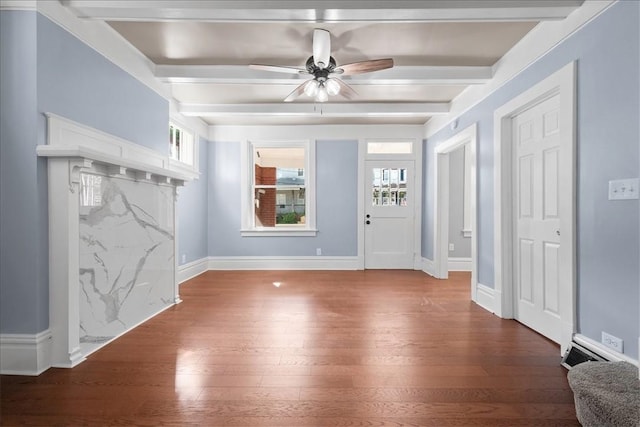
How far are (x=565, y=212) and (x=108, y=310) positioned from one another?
3.55m

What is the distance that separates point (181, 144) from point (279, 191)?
1.85m

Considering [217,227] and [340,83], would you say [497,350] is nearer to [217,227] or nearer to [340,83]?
[340,83]

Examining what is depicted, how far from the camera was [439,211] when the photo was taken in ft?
17.4

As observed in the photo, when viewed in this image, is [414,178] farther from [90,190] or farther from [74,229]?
[74,229]

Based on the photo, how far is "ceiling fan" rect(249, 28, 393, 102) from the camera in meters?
2.86

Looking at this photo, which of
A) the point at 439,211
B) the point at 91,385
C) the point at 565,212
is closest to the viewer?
the point at 91,385

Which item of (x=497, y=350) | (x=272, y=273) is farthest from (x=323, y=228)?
(x=497, y=350)

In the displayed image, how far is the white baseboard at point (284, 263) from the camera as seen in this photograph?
235 inches

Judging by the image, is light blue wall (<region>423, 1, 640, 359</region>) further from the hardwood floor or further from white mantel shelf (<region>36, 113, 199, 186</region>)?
white mantel shelf (<region>36, 113, 199, 186</region>)

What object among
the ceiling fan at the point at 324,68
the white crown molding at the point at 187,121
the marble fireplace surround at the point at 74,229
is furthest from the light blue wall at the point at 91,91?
the ceiling fan at the point at 324,68

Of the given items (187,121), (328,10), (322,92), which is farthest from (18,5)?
(187,121)

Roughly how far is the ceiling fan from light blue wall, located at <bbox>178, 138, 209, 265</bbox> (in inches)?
99.6

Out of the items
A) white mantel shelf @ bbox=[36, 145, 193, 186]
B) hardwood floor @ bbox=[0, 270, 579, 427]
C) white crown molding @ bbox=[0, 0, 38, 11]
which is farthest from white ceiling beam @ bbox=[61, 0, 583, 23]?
hardwood floor @ bbox=[0, 270, 579, 427]

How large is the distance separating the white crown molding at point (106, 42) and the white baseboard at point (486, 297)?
4289mm
